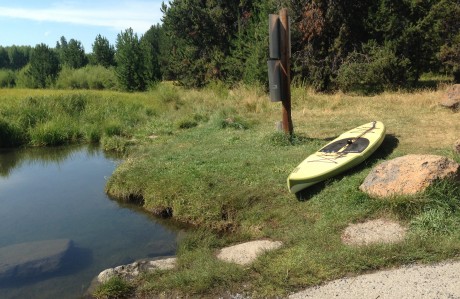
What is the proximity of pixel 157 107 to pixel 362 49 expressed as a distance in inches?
324

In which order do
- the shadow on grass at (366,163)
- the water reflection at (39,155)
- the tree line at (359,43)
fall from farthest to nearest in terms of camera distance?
the tree line at (359,43) → the water reflection at (39,155) → the shadow on grass at (366,163)

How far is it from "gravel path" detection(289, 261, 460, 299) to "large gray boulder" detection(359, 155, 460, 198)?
1.38m

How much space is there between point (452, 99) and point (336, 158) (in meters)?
5.92

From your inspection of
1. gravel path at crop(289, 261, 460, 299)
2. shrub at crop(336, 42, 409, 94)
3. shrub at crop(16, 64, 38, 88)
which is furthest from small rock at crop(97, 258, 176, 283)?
shrub at crop(16, 64, 38, 88)

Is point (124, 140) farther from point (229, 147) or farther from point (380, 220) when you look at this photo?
point (380, 220)

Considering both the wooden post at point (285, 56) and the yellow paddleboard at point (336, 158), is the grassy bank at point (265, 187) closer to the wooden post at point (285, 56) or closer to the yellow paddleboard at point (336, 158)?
the yellow paddleboard at point (336, 158)

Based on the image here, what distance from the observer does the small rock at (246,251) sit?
16.0 feet

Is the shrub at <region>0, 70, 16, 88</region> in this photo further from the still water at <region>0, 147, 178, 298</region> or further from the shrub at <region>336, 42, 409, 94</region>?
the shrub at <region>336, 42, 409, 94</region>

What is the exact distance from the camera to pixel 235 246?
5.46m

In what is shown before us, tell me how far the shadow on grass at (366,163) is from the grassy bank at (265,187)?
0.03 meters

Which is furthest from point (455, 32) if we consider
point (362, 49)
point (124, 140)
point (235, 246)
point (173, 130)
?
point (235, 246)

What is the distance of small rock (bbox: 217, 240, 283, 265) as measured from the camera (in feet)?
16.0

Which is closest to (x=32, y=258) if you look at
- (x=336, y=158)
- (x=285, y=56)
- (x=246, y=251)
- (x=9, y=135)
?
(x=246, y=251)

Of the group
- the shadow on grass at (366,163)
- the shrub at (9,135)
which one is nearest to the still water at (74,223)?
the shadow on grass at (366,163)
